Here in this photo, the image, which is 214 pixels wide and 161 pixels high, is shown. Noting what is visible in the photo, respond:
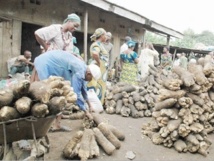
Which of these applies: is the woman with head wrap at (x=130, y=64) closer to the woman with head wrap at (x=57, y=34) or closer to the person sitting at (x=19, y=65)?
the person sitting at (x=19, y=65)

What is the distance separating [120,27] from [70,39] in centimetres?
664

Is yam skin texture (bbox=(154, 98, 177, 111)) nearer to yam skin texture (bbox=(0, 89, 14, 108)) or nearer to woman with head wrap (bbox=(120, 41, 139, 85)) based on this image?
yam skin texture (bbox=(0, 89, 14, 108))

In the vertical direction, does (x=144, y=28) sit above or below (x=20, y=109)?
above

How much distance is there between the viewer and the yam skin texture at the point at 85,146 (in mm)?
3223

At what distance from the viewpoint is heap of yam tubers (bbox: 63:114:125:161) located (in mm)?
3240

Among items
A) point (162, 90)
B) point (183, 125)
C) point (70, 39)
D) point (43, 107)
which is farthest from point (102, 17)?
point (43, 107)

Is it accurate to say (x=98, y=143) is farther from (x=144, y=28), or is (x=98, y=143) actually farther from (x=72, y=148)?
(x=144, y=28)

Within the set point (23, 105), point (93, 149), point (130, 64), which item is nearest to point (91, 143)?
point (93, 149)

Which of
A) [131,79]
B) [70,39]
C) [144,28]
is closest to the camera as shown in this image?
[70,39]

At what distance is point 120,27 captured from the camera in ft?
36.6

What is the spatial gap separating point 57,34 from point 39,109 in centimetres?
236

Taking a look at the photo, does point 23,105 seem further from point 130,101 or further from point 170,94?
point 130,101

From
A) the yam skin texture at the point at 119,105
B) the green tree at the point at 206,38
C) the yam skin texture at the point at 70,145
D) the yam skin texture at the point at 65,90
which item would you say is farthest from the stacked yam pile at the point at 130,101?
the green tree at the point at 206,38

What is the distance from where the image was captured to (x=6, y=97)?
2361 mm
